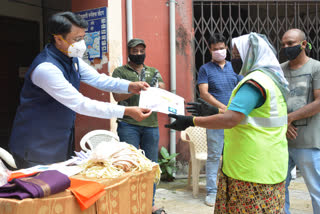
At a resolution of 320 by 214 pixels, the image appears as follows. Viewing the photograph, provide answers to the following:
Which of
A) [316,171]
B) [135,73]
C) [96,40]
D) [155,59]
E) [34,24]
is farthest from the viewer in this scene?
[34,24]

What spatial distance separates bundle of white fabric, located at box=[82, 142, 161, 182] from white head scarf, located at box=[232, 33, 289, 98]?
0.97 meters

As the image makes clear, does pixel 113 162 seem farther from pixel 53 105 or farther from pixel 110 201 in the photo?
pixel 53 105

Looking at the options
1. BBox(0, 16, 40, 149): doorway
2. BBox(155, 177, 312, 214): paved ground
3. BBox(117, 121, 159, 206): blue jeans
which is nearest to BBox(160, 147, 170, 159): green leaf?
BBox(155, 177, 312, 214): paved ground

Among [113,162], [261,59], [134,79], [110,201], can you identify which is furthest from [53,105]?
[134,79]

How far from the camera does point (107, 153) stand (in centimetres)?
A: 198

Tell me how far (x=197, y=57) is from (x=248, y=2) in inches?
48.5

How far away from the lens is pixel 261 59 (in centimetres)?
229

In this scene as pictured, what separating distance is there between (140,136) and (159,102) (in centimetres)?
124

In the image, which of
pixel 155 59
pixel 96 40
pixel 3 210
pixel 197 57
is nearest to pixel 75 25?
pixel 3 210

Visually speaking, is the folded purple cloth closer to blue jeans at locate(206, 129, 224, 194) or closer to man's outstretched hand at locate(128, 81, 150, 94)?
man's outstretched hand at locate(128, 81, 150, 94)

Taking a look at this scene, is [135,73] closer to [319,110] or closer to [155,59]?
[155,59]

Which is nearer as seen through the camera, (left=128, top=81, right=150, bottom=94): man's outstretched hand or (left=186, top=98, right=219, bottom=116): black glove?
(left=186, top=98, right=219, bottom=116): black glove

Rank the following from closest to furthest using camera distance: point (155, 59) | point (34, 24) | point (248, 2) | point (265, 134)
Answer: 1. point (265, 134)
2. point (155, 59)
3. point (248, 2)
4. point (34, 24)

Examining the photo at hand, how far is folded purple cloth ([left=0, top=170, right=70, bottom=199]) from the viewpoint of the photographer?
1.54m
